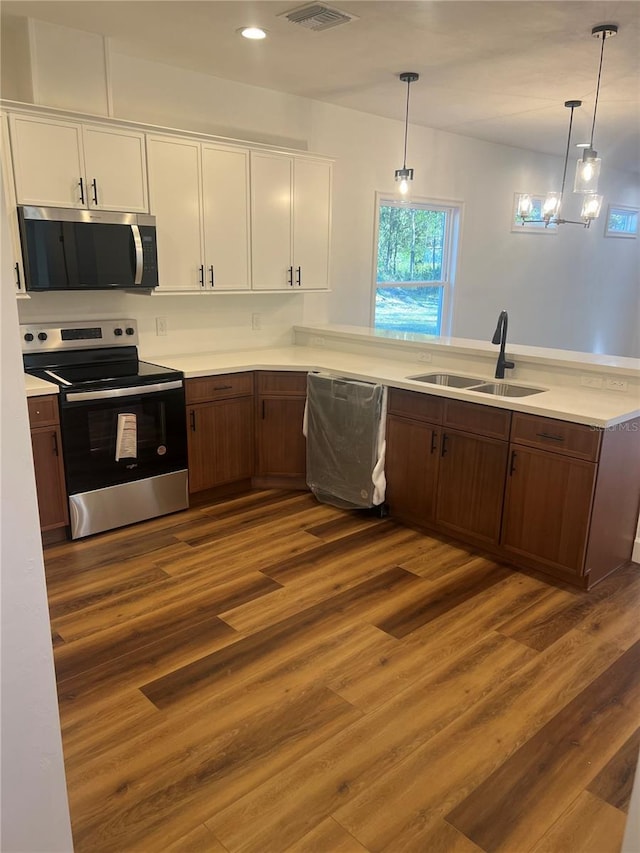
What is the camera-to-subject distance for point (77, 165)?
3393mm

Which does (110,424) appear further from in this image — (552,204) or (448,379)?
(552,204)

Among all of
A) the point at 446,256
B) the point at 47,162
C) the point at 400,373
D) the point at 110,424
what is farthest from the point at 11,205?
the point at 446,256

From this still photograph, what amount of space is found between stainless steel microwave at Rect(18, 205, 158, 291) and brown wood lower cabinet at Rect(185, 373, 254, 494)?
721mm

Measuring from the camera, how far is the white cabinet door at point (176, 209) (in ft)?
12.2

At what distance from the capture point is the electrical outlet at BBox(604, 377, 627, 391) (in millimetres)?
3266

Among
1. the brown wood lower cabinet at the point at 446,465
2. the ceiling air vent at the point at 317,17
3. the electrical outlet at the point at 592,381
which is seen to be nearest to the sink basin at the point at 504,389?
the electrical outlet at the point at 592,381

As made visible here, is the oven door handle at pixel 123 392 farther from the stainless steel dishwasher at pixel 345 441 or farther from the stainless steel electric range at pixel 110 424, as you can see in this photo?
the stainless steel dishwasher at pixel 345 441

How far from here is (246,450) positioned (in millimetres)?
4164

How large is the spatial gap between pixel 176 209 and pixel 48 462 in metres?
1.71

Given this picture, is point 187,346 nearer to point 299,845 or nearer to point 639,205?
point 299,845

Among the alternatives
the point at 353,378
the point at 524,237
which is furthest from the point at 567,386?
the point at 524,237

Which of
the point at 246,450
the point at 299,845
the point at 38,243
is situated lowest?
the point at 299,845

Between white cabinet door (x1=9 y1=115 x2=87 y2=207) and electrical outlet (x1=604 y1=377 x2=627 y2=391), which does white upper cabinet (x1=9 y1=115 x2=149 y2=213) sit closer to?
white cabinet door (x1=9 y1=115 x2=87 y2=207)

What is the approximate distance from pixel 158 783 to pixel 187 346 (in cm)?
303
